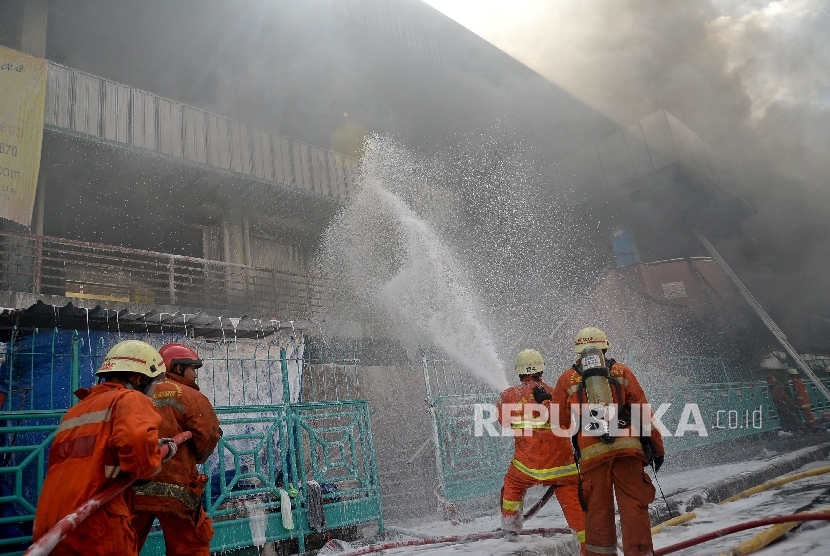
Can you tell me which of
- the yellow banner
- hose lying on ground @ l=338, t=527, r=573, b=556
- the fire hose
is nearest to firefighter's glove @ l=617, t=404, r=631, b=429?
hose lying on ground @ l=338, t=527, r=573, b=556

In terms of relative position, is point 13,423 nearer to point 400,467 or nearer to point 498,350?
point 400,467

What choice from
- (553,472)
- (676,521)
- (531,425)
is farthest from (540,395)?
(676,521)

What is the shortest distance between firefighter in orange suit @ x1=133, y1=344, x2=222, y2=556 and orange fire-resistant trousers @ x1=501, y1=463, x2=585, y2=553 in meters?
2.08

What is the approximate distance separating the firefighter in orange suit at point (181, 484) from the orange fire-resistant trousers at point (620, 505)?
2.24 meters

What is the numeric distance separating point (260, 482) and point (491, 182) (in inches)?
507

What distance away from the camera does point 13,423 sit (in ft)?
17.3

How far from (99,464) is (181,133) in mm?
8683

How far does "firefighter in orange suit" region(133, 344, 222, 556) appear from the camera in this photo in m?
2.89

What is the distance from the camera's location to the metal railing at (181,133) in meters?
8.58

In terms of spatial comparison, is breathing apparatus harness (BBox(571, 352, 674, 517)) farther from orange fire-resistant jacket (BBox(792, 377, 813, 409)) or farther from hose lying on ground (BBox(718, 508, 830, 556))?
orange fire-resistant jacket (BBox(792, 377, 813, 409))

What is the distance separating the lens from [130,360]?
266 cm

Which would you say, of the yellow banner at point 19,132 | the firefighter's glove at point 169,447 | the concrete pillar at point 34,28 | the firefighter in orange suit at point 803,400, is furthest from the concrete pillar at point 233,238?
the firefighter in orange suit at point 803,400

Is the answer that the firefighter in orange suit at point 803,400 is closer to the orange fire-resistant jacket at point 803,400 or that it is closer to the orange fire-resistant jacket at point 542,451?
the orange fire-resistant jacket at point 803,400

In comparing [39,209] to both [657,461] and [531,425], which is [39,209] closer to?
[531,425]
